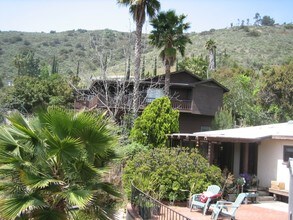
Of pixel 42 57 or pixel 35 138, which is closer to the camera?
pixel 35 138

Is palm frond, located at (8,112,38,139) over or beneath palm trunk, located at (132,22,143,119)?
beneath

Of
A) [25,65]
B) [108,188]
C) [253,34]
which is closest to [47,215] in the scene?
[108,188]

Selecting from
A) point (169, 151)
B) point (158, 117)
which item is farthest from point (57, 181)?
point (158, 117)

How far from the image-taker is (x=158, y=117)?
23.4 metres

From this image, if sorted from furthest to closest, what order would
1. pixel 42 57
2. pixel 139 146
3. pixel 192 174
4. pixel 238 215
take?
pixel 42 57, pixel 139 146, pixel 192 174, pixel 238 215

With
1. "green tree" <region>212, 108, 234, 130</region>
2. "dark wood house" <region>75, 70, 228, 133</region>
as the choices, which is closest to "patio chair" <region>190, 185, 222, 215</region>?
"green tree" <region>212, 108, 234, 130</region>

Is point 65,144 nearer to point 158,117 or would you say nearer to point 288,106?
point 158,117

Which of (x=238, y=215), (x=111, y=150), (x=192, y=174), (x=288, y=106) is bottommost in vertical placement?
(x=238, y=215)

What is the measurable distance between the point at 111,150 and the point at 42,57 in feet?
302

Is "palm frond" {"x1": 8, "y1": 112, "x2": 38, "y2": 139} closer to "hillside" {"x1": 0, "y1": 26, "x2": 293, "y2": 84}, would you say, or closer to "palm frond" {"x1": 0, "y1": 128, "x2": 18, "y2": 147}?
"palm frond" {"x1": 0, "y1": 128, "x2": 18, "y2": 147}

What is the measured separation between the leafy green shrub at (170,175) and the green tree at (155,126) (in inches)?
270

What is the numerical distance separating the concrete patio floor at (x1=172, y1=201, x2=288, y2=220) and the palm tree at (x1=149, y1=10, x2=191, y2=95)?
15992 mm

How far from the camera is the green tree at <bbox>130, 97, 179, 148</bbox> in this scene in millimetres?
22953

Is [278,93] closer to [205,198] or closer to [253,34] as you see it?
[205,198]
